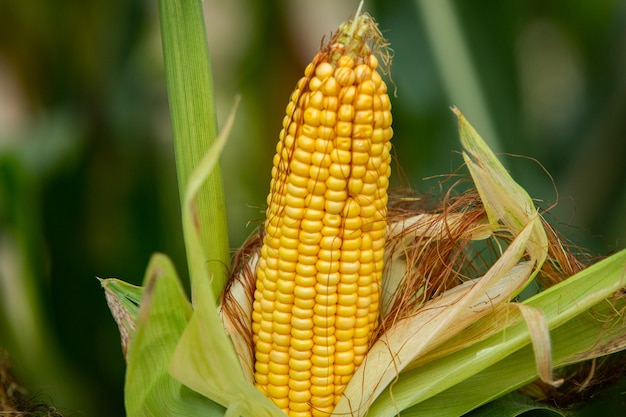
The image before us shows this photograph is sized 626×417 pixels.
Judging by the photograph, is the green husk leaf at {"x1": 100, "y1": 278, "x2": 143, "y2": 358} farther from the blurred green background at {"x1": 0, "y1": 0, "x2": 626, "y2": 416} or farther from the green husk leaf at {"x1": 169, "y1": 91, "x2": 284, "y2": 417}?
the blurred green background at {"x1": 0, "y1": 0, "x2": 626, "y2": 416}

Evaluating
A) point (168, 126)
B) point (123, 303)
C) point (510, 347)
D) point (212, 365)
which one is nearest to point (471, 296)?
point (510, 347)

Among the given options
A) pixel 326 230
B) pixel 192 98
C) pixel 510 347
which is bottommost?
pixel 510 347

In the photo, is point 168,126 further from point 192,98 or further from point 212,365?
point 212,365

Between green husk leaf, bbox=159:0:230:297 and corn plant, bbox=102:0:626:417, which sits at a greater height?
green husk leaf, bbox=159:0:230:297

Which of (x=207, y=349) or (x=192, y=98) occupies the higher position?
(x=192, y=98)

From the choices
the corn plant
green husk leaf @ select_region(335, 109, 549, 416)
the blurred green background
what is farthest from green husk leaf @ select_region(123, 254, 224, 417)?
the blurred green background

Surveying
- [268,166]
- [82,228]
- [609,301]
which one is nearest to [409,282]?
[609,301]

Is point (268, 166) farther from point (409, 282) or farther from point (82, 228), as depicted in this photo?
point (409, 282)

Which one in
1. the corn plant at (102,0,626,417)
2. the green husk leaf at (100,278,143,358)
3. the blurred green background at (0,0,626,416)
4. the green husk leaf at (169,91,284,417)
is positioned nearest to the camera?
the green husk leaf at (169,91,284,417)

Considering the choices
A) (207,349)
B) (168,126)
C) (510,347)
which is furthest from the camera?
(168,126)
